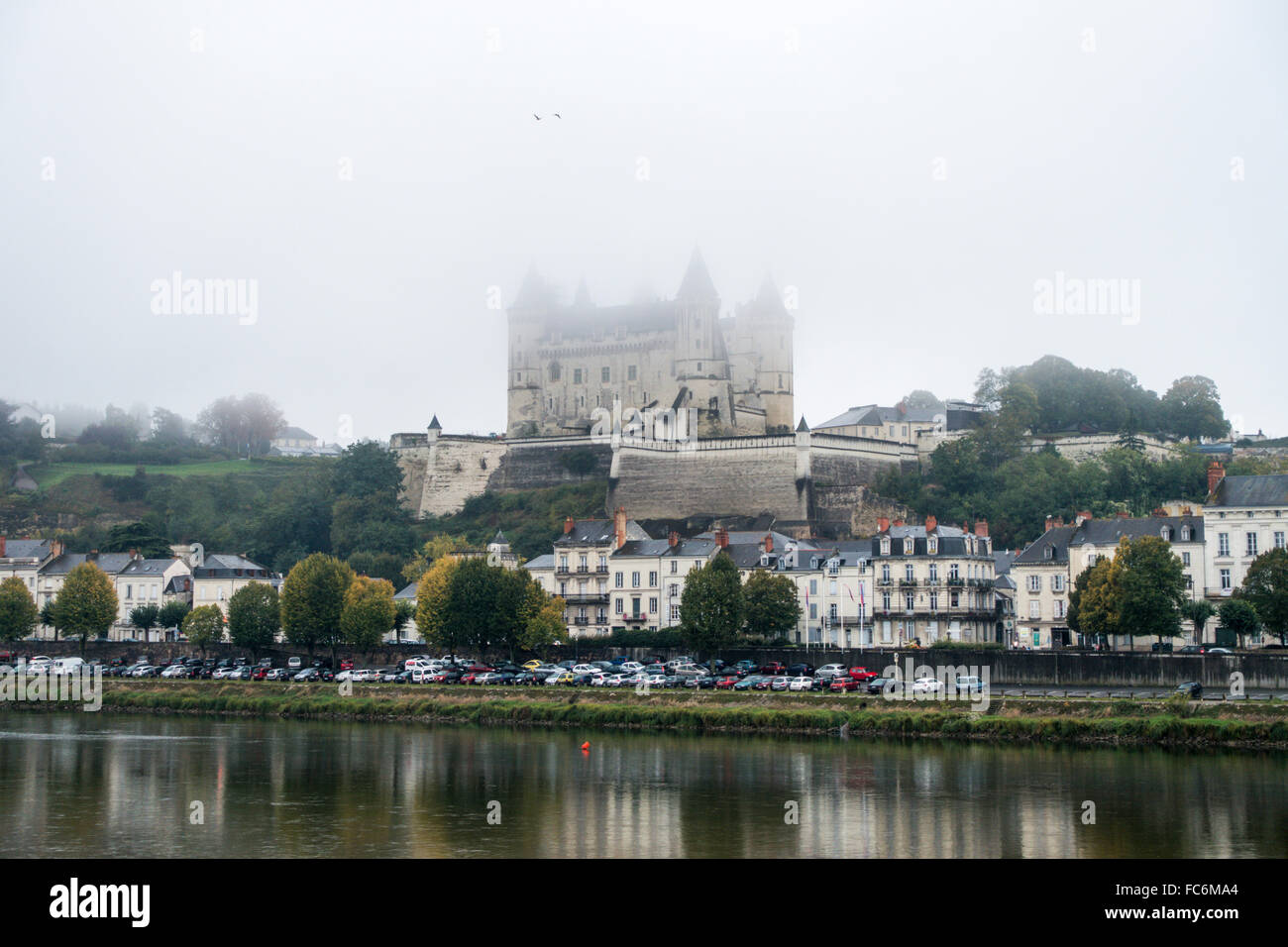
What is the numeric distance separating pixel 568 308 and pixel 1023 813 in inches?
3249

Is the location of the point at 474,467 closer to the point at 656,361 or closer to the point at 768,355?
the point at 656,361

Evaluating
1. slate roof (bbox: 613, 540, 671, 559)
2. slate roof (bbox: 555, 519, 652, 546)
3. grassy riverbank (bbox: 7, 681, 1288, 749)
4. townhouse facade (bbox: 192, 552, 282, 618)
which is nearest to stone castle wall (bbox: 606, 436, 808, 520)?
slate roof (bbox: 555, 519, 652, 546)

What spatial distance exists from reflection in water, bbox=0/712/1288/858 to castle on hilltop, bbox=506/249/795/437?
2251 inches

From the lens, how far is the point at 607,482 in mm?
91500

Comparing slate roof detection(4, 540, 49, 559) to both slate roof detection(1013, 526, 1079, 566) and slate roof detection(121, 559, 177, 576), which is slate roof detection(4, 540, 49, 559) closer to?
slate roof detection(121, 559, 177, 576)

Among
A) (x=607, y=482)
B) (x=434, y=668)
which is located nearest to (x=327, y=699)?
(x=434, y=668)

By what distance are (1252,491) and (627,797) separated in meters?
28.8

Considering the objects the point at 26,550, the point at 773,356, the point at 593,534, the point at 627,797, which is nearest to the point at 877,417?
the point at 773,356

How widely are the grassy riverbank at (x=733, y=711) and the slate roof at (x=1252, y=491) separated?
1380 cm

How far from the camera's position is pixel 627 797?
108 ft

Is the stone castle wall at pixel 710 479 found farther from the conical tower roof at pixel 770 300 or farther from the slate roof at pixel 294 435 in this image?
Result: the slate roof at pixel 294 435

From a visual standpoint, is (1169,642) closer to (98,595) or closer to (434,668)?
(434,668)

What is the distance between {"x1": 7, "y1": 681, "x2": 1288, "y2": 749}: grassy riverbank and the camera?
130 feet
